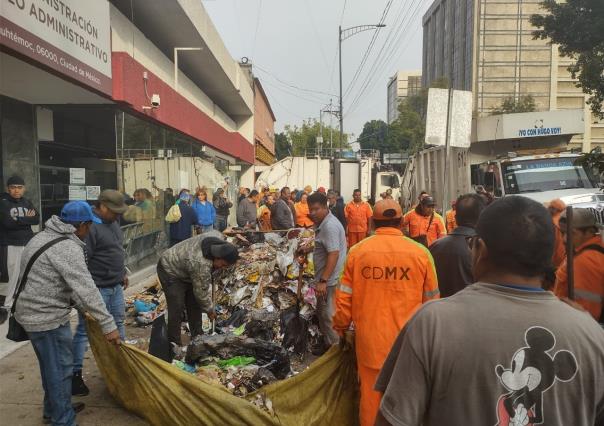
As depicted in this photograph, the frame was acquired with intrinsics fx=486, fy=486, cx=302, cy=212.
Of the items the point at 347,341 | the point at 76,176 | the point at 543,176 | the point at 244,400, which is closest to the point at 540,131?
the point at 543,176

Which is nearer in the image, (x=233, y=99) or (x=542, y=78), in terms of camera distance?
(x=233, y=99)

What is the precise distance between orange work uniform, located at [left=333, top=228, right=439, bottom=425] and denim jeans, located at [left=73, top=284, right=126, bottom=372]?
2551 millimetres

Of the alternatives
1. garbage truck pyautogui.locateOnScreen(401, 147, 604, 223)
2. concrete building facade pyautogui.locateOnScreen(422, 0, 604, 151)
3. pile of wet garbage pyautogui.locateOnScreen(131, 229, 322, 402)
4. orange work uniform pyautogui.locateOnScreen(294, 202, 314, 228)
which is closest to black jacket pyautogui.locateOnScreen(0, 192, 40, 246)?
pile of wet garbage pyautogui.locateOnScreen(131, 229, 322, 402)

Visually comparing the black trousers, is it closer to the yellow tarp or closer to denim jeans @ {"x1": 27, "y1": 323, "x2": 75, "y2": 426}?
the yellow tarp

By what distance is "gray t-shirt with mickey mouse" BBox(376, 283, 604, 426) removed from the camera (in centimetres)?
151

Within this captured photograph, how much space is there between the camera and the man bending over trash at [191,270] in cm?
474

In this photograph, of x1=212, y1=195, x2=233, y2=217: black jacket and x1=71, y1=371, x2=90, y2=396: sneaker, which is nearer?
x1=71, y1=371, x2=90, y2=396: sneaker

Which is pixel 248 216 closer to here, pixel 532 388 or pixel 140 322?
pixel 140 322

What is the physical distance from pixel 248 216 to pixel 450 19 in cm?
10111

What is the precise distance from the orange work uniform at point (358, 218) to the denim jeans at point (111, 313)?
8411 millimetres

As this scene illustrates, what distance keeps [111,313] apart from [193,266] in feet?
3.63

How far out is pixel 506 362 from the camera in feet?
4.97

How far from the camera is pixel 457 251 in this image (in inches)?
167

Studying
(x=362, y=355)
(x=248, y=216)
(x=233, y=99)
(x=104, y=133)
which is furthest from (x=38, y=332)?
(x=233, y=99)
